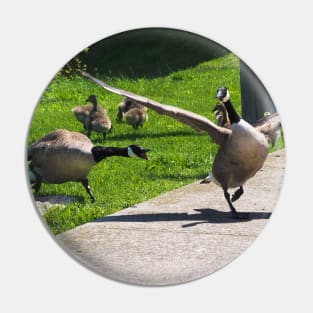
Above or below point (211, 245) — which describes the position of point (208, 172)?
above

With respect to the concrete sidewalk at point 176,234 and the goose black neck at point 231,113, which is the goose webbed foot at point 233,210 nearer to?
the concrete sidewalk at point 176,234

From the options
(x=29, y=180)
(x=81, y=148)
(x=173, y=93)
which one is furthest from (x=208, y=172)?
(x=29, y=180)

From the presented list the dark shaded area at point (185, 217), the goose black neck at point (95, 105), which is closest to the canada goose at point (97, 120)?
the goose black neck at point (95, 105)

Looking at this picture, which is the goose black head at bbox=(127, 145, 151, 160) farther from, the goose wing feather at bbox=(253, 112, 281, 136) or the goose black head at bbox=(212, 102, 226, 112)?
the goose wing feather at bbox=(253, 112, 281, 136)

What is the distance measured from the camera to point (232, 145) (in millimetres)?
4754

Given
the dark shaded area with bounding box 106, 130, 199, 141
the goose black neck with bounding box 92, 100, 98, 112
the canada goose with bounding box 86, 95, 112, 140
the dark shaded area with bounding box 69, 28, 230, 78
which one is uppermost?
the dark shaded area with bounding box 69, 28, 230, 78

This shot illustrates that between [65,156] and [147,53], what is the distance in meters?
0.89

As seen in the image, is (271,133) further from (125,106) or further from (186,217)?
(125,106)

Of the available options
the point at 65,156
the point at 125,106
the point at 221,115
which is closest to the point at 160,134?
the point at 125,106

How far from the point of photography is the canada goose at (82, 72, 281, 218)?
15.5 ft

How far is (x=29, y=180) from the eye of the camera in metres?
4.72

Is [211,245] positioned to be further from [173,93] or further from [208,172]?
[173,93]

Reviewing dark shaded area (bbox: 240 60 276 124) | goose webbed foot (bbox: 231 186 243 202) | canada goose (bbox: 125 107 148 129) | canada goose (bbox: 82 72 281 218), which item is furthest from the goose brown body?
dark shaded area (bbox: 240 60 276 124)

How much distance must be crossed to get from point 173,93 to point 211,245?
107 cm
